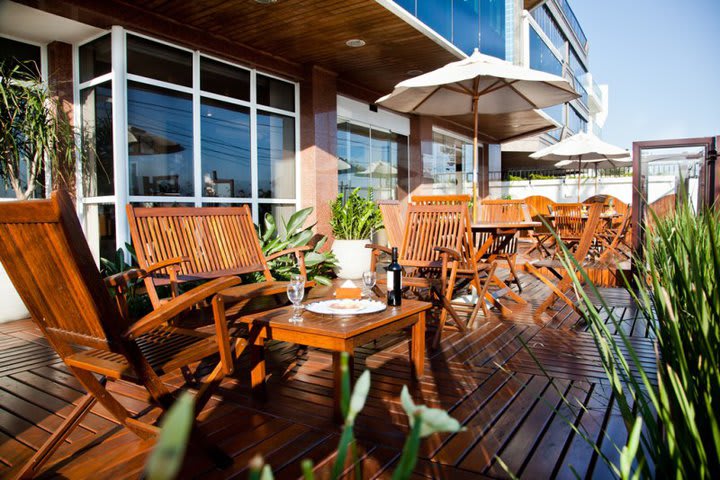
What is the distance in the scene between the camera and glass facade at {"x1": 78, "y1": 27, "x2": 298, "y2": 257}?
552cm

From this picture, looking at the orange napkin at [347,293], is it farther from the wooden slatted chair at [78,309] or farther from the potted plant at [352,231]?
the potted plant at [352,231]

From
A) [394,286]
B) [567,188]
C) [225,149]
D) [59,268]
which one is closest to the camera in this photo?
[59,268]

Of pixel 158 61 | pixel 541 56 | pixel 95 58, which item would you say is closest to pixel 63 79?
pixel 95 58

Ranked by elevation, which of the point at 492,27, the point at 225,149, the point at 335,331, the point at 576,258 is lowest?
the point at 335,331

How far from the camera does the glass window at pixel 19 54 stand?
18.2 feet

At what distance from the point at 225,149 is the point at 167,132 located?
846 mm

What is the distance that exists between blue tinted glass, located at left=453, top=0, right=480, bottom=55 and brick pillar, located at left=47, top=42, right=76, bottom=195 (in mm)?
5181

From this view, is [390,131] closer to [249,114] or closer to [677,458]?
[249,114]

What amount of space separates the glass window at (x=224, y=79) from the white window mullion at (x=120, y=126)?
3.60 ft

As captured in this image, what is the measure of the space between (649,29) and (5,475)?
28821 millimetres

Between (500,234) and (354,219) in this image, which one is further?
(354,219)

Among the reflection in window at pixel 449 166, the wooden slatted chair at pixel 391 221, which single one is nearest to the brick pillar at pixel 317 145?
the wooden slatted chair at pixel 391 221

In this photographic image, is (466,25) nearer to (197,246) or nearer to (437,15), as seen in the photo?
(437,15)

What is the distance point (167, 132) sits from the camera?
588cm
